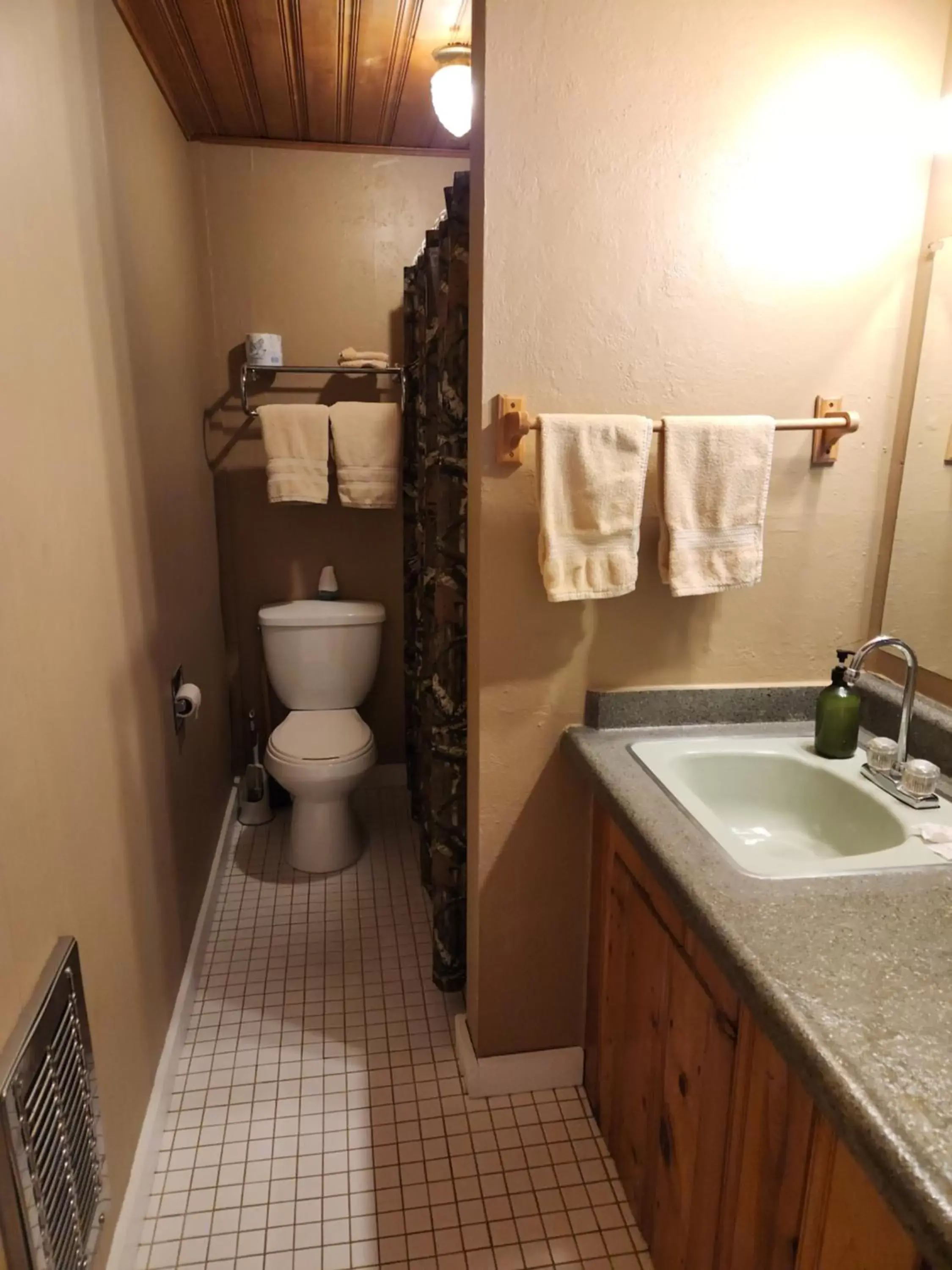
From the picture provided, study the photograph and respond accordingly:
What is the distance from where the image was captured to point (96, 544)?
1393 mm

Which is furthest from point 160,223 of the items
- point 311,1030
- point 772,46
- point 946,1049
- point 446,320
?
point 946,1049

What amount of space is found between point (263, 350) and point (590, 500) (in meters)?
1.67

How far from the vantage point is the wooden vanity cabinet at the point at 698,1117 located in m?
0.82

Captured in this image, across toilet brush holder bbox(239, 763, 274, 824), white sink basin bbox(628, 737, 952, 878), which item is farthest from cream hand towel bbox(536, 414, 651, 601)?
toilet brush holder bbox(239, 763, 274, 824)

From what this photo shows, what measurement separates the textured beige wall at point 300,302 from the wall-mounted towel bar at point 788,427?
155 centimetres

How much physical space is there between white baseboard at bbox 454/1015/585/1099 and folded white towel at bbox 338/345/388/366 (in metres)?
2.07

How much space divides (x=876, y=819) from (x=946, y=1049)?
1.79 ft

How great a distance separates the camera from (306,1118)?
1668 mm

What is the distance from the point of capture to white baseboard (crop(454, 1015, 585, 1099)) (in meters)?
1.72

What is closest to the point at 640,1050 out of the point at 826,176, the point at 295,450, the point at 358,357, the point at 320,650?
the point at 826,176

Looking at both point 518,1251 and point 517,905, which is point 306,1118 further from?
point 517,905

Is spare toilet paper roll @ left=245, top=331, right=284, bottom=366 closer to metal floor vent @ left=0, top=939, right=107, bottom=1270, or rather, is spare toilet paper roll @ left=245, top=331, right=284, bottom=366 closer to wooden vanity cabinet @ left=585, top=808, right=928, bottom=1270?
wooden vanity cabinet @ left=585, top=808, right=928, bottom=1270

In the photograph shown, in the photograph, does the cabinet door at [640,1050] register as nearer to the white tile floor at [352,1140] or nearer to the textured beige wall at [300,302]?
the white tile floor at [352,1140]

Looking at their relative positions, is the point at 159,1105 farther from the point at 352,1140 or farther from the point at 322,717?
the point at 322,717
